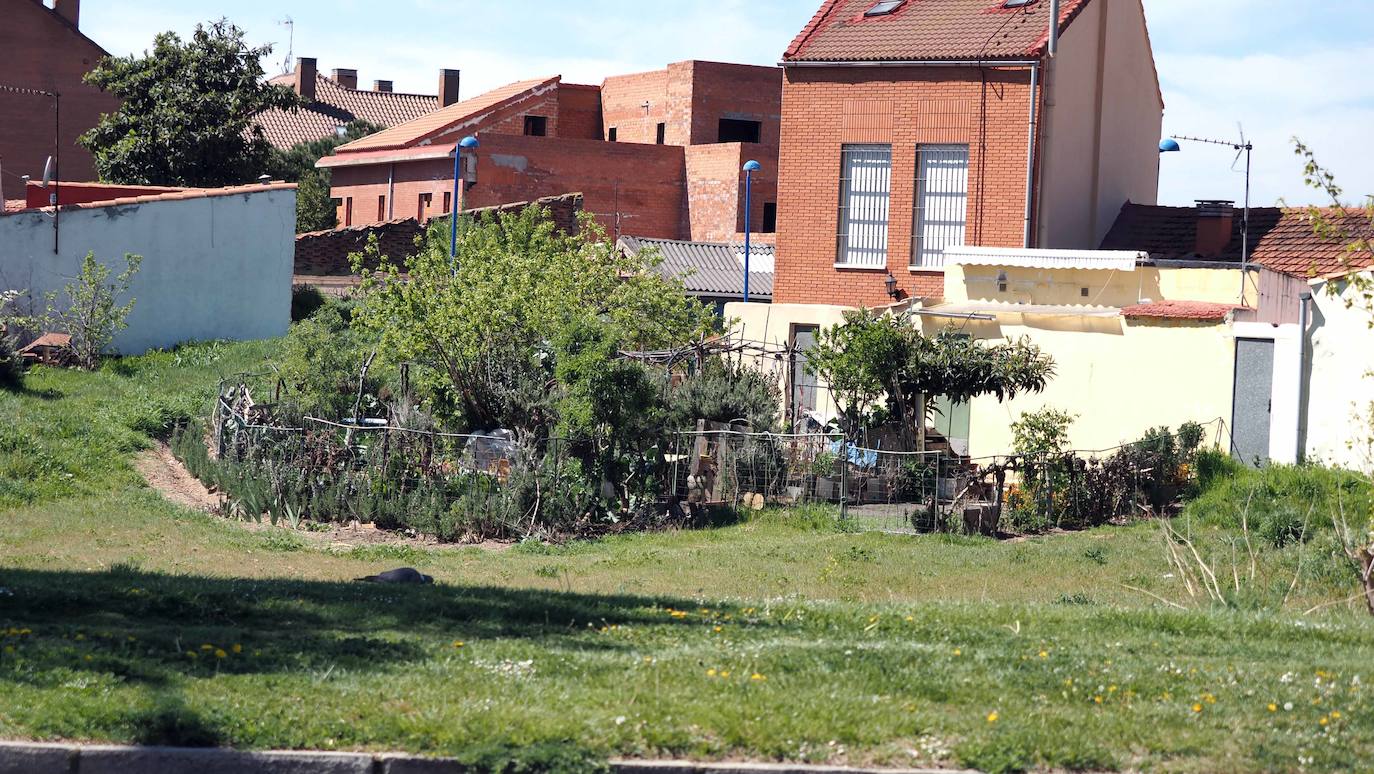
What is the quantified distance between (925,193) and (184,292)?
615 inches

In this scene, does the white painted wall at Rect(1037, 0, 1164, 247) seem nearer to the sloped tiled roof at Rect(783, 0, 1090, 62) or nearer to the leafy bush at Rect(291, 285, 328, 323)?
the sloped tiled roof at Rect(783, 0, 1090, 62)

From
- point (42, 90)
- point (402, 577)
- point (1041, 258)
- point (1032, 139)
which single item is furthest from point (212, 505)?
point (42, 90)

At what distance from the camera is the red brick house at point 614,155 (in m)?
50.8

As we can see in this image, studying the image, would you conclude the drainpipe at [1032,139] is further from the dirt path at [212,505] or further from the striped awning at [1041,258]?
the dirt path at [212,505]

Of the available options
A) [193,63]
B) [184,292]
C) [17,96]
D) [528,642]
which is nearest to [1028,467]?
[528,642]

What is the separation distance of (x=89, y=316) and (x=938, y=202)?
1611cm

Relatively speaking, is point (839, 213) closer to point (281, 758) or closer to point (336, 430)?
point (336, 430)

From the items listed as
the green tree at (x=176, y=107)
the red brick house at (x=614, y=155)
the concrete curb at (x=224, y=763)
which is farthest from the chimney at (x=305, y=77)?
the concrete curb at (x=224, y=763)

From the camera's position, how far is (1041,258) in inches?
925

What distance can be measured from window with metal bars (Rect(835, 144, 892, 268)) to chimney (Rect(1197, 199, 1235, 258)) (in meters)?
5.71

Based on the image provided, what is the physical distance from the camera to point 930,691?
287 inches

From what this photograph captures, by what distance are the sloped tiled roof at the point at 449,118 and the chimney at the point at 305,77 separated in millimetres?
17014

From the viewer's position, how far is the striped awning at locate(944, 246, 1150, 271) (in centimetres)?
2278

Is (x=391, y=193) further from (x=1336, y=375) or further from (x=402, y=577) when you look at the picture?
(x=402, y=577)
